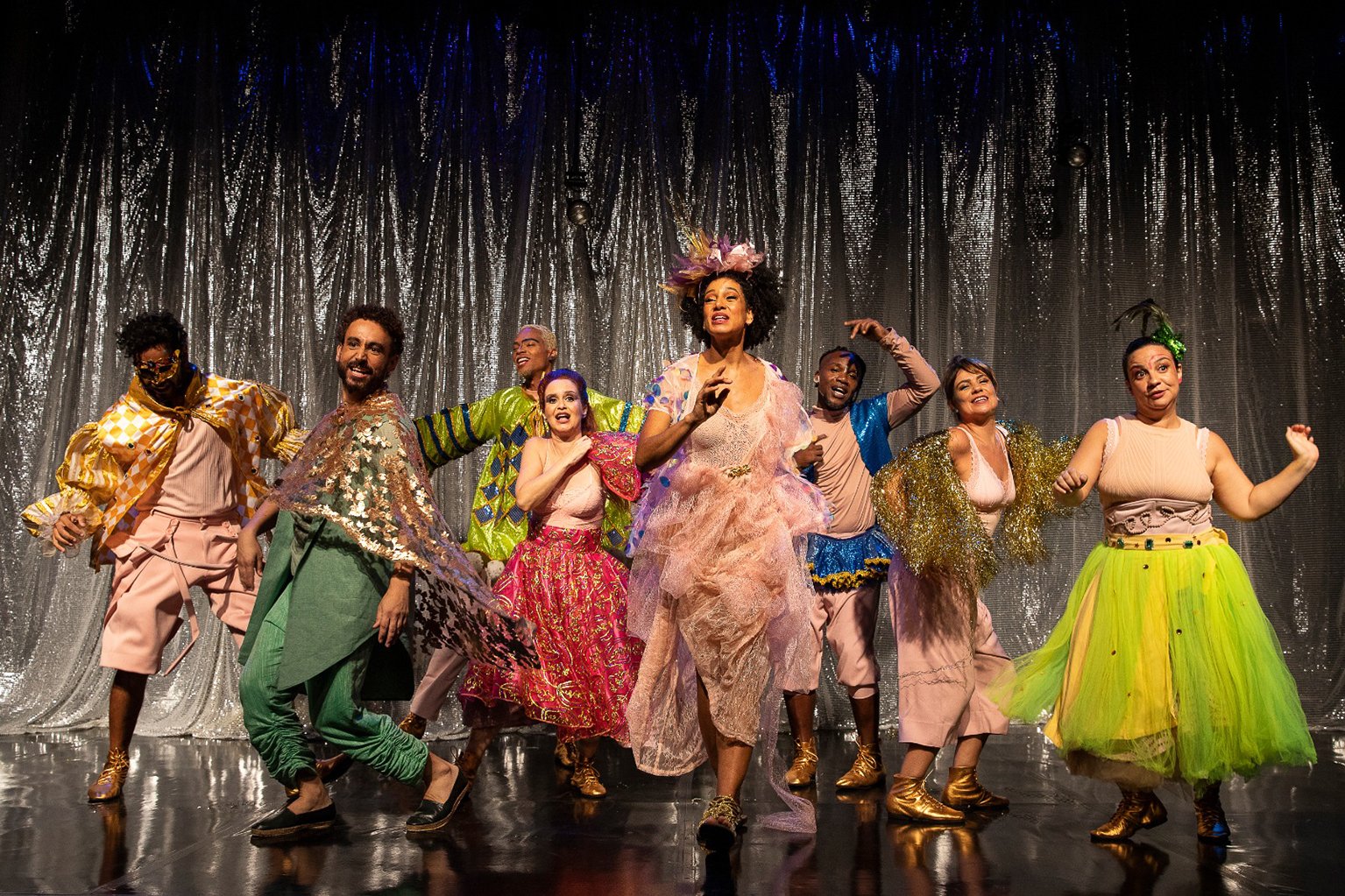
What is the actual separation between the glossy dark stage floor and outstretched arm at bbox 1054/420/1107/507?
1.02m

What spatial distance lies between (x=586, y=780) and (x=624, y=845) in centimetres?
85

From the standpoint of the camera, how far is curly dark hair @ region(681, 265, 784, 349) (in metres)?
3.68

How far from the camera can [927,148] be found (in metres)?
6.29

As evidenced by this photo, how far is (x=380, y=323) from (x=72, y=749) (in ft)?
10.00

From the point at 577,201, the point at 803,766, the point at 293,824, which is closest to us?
the point at 293,824

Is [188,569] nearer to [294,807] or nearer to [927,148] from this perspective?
[294,807]

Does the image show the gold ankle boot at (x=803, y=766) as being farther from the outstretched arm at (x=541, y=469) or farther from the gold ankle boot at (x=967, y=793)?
the outstretched arm at (x=541, y=469)

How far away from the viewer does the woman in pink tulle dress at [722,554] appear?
3.41 meters

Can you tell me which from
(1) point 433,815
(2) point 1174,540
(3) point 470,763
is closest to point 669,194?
(3) point 470,763

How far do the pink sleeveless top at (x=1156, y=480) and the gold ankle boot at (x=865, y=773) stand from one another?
1.40 metres

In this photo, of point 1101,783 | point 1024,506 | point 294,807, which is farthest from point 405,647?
point 1101,783

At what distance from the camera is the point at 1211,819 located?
11.3 feet

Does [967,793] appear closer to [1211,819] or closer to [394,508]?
[1211,819]

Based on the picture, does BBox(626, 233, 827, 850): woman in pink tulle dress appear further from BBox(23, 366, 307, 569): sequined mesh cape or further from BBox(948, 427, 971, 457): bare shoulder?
BBox(23, 366, 307, 569): sequined mesh cape
